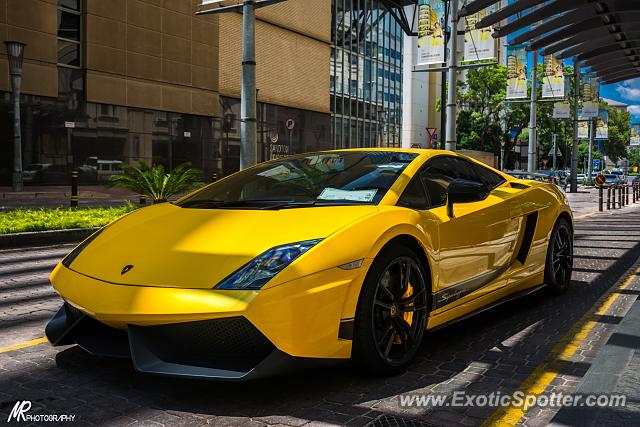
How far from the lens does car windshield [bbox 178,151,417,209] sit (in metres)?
3.79

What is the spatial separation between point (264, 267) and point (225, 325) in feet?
1.09

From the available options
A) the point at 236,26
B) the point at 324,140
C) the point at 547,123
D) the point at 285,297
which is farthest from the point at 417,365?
the point at 547,123

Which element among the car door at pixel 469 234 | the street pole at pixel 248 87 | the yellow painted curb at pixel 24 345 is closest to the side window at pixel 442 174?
the car door at pixel 469 234

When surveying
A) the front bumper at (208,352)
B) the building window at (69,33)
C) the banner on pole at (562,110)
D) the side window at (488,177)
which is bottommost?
the front bumper at (208,352)

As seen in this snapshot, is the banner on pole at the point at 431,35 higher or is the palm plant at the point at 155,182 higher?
the banner on pole at the point at 431,35

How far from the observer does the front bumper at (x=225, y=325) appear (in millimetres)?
2811

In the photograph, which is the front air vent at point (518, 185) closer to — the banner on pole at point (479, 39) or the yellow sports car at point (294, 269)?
the yellow sports car at point (294, 269)

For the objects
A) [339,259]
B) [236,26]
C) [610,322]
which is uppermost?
[236,26]

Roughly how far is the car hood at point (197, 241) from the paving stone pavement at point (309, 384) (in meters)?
0.61

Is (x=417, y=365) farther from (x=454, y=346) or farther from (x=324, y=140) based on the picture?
(x=324, y=140)

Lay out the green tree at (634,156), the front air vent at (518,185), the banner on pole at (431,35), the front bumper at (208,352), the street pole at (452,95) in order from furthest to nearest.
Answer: the green tree at (634,156)
the banner on pole at (431,35)
the street pole at (452,95)
the front air vent at (518,185)
the front bumper at (208,352)

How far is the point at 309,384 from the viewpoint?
3.33 metres

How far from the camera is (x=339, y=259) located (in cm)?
307

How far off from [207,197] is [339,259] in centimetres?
157
